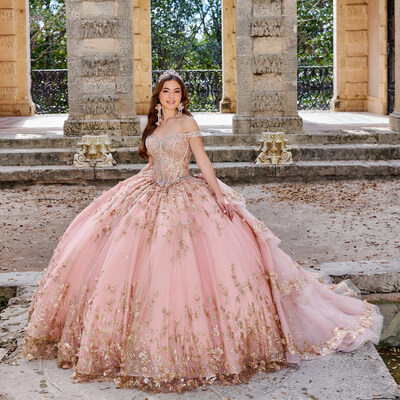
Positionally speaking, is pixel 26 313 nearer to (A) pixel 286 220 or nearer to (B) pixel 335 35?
(A) pixel 286 220

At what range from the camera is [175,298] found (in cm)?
349

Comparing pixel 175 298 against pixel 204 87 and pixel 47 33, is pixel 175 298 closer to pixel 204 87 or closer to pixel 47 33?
pixel 204 87

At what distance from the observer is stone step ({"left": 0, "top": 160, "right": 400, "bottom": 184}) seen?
9836 millimetres

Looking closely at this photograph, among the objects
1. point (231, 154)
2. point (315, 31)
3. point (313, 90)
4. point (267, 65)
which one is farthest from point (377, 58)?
point (315, 31)

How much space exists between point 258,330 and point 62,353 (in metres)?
0.99

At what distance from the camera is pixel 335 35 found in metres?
16.4

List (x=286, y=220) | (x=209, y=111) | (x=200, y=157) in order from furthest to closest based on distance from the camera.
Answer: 1. (x=209, y=111)
2. (x=286, y=220)
3. (x=200, y=157)

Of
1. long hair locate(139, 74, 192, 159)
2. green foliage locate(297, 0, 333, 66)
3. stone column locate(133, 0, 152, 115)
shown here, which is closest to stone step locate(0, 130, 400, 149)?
stone column locate(133, 0, 152, 115)

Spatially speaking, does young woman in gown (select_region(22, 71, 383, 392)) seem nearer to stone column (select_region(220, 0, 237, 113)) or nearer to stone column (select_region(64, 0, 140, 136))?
stone column (select_region(64, 0, 140, 136))

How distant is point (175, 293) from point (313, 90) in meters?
15.1

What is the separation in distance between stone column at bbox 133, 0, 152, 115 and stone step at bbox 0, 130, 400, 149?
A: 542 centimetres

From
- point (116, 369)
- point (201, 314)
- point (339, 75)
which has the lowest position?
point (116, 369)

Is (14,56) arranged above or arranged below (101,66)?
above

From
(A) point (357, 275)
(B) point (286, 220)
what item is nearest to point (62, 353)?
(A) point (357, 275)
